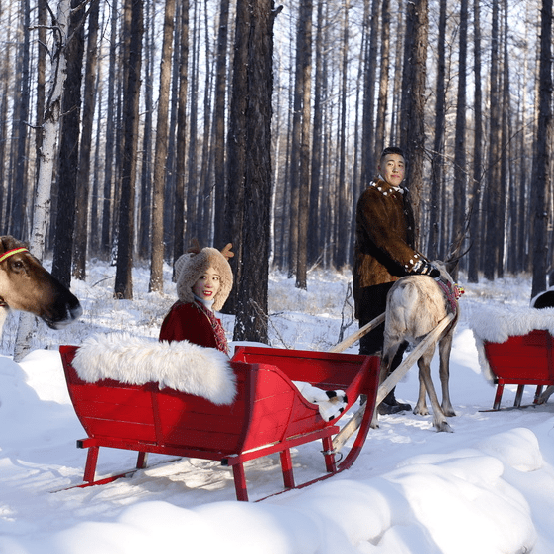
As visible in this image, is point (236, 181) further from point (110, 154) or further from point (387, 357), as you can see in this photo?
point (110, 154)

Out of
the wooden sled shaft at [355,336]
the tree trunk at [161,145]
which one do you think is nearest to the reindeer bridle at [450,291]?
the wooden sled shaft at [355,336]

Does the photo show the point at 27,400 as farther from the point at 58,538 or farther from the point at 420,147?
the point at 420,147

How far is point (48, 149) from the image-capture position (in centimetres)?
772

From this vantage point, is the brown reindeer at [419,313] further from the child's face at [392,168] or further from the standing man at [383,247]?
the child's face at [392,168]

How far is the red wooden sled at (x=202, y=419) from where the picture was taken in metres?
3.57

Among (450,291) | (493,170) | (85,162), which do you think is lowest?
(450,291)

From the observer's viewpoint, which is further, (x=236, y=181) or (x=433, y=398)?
(x=236, y=181)

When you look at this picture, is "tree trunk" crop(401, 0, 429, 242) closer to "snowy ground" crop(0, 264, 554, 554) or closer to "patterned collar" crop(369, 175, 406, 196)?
"patterned collar" crop(369, 175, 406, 196)

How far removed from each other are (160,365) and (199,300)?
90cm

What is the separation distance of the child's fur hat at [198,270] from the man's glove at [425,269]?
6.93 feet

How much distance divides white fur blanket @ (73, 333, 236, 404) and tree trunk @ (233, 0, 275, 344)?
17.8ft

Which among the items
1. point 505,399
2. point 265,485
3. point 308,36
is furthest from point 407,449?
point 308,36

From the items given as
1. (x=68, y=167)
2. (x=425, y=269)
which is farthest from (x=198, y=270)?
(x=68, y=167)

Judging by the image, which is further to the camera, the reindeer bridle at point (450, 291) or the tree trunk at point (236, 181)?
the tree trunk at point (236, 181)
